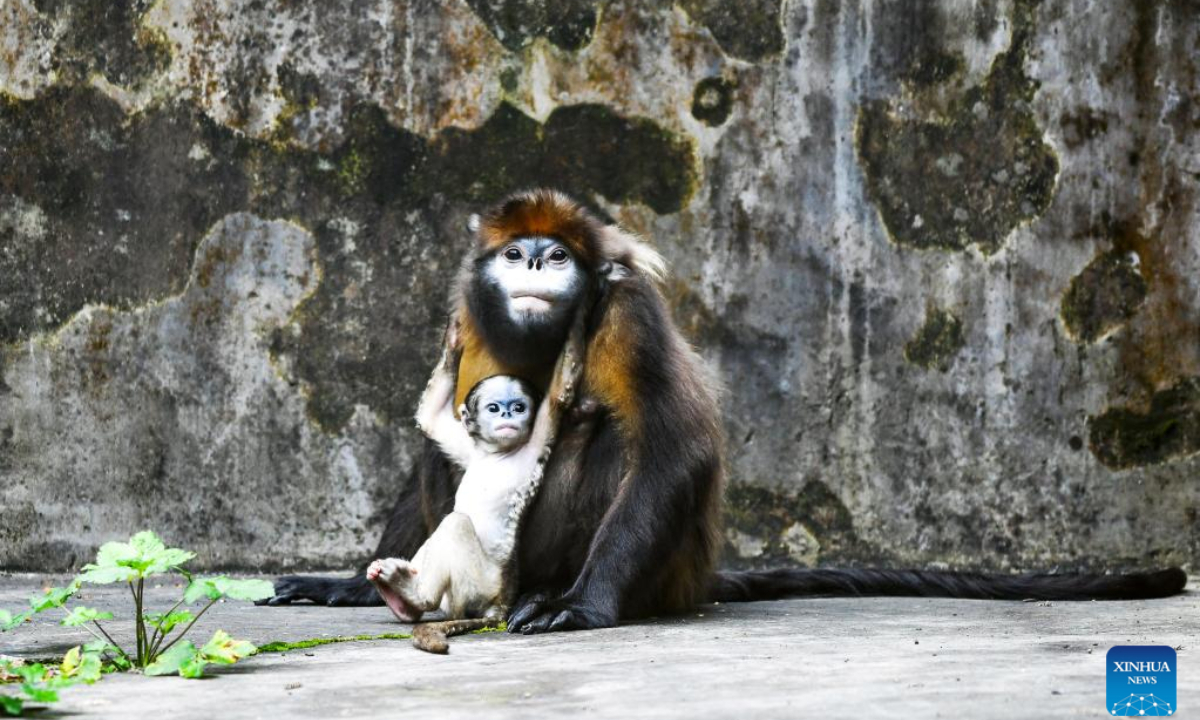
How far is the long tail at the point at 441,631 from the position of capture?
332 cm

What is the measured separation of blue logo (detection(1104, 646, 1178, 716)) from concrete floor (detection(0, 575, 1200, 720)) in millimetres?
30

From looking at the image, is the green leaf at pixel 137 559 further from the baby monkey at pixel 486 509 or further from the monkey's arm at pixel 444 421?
the monkey's arm at pixel 444 421

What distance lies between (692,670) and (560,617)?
83cm

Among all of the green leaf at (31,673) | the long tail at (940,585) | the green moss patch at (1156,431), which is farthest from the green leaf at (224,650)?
the green moss patch at (1156,431)

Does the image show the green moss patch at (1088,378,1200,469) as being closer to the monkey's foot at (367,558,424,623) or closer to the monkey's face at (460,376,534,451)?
the monkey's face at (460,376,534,451)

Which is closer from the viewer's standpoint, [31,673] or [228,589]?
[31,673]

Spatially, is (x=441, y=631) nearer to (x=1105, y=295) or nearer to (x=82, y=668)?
(x=82, y=668)

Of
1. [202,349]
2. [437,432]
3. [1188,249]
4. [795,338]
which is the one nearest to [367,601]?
[437,432]

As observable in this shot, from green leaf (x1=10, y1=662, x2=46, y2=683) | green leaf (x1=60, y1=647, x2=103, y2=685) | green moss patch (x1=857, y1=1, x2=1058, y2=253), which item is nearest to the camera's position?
green leaf (x1=10, y1=662, x2=46, y2=683)

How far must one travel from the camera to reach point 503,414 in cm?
404

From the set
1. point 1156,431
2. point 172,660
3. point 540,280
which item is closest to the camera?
point 172,660

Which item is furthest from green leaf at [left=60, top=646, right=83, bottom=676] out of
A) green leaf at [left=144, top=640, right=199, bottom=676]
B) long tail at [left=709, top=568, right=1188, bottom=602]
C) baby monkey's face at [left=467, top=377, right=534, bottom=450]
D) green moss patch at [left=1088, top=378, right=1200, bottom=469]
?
green moss patch at [left=1088, top=378, right=1200, bottom=469]

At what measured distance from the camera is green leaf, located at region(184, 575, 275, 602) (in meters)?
2.87

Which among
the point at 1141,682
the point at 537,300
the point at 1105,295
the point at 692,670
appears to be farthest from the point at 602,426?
the point at 1105,295
